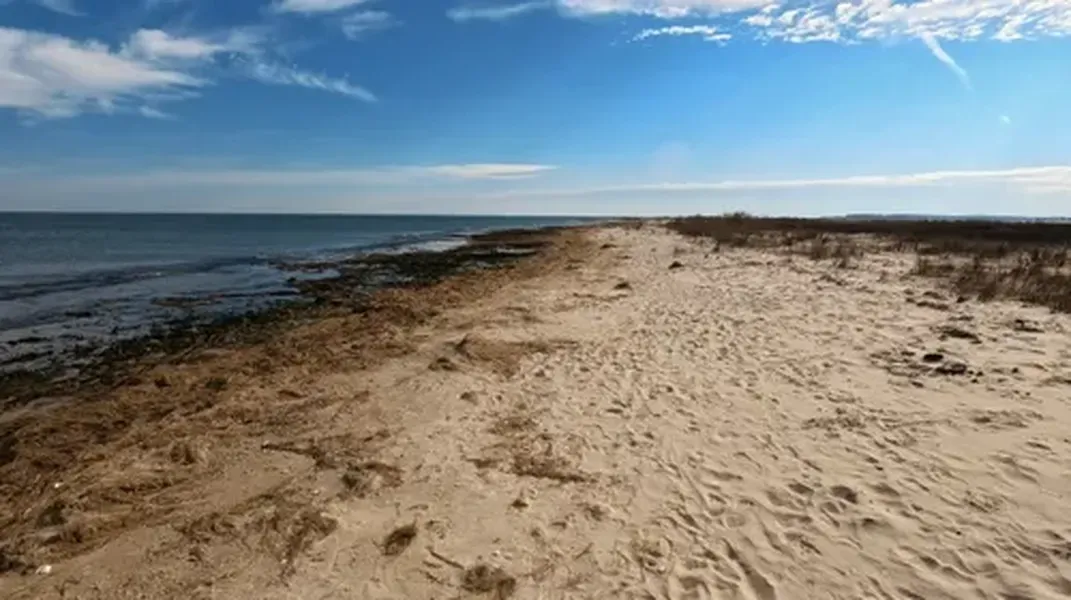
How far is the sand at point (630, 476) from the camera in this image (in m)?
4.19

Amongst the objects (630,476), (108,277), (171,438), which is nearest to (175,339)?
(171,438)

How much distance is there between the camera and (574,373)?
29.7 ft

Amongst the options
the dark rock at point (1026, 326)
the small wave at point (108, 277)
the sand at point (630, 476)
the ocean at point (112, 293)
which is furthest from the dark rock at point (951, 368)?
the small wave at point (108, 277)

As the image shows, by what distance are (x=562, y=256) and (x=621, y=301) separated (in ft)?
50.6

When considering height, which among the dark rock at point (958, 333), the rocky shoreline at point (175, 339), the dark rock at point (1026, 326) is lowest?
the rocky shoreline at point (175, 339)

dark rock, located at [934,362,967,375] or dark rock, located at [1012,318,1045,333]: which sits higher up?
dark rock, located at [1012,318,1045,333]

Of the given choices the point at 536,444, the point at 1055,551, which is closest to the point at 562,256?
the point at 536,444

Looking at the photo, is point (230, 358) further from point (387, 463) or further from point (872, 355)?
point (872, 355)

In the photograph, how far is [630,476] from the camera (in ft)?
18.6

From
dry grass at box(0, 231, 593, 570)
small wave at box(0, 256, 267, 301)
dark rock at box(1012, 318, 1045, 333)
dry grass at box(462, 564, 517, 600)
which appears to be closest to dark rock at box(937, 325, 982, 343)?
dark rock at box(1012, 318, 1045, 333)

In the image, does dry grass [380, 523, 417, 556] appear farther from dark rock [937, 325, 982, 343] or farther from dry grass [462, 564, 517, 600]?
dark rock [937, 325, 982, 343]

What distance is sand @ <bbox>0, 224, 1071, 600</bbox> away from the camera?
4.19 metres

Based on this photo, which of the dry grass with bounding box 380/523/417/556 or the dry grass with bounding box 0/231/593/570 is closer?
the dry grass with bounding box 380/523/417/556

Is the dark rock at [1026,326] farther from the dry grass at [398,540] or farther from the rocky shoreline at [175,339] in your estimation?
the rocky shoreline at [175,339]
